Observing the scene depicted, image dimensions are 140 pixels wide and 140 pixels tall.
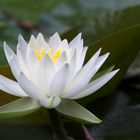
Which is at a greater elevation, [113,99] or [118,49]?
[118,49]

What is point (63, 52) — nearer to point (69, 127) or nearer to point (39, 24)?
point (69, 127)

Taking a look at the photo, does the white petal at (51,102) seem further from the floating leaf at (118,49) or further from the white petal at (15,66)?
the floating leaf at (118,49)

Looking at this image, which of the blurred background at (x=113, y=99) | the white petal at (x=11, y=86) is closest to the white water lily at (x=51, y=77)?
the white petal at (x=11, y=86)

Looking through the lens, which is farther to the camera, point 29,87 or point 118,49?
point 118,49

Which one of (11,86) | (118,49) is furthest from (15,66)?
(118,49)

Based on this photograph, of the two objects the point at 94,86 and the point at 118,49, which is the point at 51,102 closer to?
the point at 94,86

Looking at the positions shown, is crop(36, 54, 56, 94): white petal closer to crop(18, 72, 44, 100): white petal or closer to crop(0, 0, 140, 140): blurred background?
crop(18, 72, 44, 100): white petal
